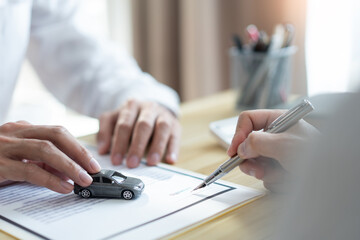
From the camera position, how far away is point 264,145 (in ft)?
2.06

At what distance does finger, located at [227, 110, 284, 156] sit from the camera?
0.71 m

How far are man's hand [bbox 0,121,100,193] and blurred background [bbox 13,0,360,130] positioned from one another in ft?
2.12

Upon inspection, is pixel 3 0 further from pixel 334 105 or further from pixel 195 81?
pixel 195 81

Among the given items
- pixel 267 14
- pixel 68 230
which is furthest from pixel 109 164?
pixel 267 14

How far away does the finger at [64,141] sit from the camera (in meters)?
0.69

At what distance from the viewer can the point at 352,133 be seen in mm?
348

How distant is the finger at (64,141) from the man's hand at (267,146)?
210 mm

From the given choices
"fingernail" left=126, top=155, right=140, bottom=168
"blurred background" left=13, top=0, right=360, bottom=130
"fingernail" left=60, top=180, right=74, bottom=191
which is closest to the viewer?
"fingernail" left=60, top=180, right=74, bottom=191

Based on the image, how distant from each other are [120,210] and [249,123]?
0.78ft

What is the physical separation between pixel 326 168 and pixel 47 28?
3.68ft

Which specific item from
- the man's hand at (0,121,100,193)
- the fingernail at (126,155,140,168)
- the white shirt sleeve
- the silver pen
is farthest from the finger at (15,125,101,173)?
the white shirt sleeve

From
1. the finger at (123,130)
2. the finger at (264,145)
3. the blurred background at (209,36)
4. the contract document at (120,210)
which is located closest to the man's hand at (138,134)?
the finger at (123,130)

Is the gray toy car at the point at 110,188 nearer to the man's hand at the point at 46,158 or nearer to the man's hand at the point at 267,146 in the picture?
the man's hand at the point at 46,158

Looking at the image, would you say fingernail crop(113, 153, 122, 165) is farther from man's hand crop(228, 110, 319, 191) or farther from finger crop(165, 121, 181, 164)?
man's hand crop(228, 110, 319, 191)
